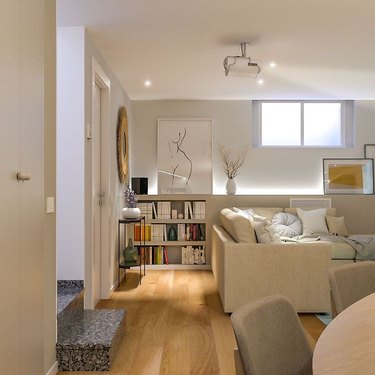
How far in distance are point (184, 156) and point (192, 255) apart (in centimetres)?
155

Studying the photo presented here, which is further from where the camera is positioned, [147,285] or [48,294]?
[147,285]

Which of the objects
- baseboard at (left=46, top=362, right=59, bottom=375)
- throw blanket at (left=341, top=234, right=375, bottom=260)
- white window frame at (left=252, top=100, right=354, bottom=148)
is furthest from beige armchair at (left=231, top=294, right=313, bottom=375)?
white window frame at (left=252, top=100, right=354, bottom=148)

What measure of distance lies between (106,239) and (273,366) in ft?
11.9

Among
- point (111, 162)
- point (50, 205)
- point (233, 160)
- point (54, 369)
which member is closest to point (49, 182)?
point (50, 205)

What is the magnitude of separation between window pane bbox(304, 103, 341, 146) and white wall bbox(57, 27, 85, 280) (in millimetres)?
4362

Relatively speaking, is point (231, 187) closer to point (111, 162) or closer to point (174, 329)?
point (111, 162)

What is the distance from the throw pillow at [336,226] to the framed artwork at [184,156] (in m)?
1.83

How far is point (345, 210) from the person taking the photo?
6.63 meters

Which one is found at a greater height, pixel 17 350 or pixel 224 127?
pixel 224 127

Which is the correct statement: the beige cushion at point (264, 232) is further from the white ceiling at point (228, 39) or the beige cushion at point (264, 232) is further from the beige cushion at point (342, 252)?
the white ceiling at point (228, 39)

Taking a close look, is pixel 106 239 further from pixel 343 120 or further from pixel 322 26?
pixel 343 120

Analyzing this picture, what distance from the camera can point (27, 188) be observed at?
7.54ft

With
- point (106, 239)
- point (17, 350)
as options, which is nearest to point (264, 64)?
point (106, 239)

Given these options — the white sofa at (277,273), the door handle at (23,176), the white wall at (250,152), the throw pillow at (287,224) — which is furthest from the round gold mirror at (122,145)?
the door handle at (23,176)
